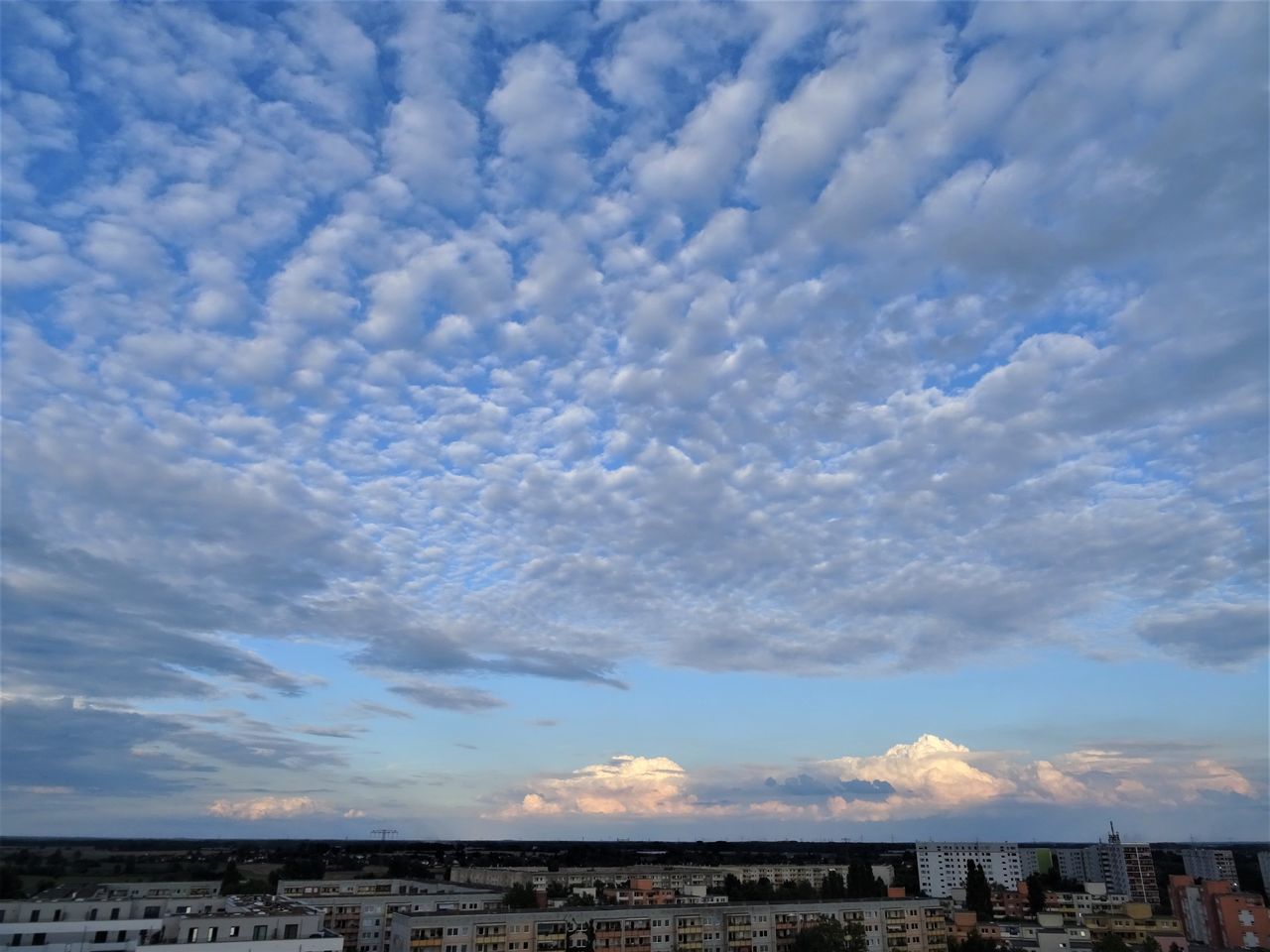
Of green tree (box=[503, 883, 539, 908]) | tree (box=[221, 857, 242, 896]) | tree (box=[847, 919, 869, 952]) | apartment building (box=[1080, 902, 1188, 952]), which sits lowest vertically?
apartment building (box=[1080, 902, 1188, 952])

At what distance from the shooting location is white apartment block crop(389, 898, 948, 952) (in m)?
70.5

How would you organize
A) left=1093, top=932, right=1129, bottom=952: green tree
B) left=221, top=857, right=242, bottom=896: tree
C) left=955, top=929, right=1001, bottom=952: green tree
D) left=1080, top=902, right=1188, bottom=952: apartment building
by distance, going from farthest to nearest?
left=221, top=857, right=242, bottom=896: tree → left=1080, top=902, right=1188, bottom=952: apartment building → left=955, top=929, right=1001, bottom=952: green tree → left=1093, top=932, right=1129, bottom=952: green tree

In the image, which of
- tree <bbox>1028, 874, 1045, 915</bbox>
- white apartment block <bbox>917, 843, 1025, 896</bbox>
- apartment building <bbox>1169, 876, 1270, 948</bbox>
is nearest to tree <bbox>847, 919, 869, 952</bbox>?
apartment building <bbox>1169, 876, 1270, 948</bbox>

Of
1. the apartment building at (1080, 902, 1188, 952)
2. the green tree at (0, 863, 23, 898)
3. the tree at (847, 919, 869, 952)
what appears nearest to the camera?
the tree at (847, 919, 869, 952)

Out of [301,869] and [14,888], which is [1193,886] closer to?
[301,869]

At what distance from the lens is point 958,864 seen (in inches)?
7096

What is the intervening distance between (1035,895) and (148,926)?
395 ft

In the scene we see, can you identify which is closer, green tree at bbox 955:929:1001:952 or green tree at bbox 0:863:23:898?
green tree at bbox 955:929:1001:952

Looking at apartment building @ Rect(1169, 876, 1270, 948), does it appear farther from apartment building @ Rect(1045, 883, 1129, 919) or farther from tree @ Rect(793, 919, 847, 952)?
tree @ Rect(793, 919, 847, 952)

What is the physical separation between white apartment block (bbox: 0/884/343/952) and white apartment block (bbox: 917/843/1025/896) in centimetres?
15144

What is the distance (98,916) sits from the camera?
2311 inches

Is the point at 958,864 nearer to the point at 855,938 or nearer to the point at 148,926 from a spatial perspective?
the point at 855,938

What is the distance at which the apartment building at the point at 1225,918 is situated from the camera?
105 meters

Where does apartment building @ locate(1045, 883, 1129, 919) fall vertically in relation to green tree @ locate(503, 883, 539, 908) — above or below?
below
